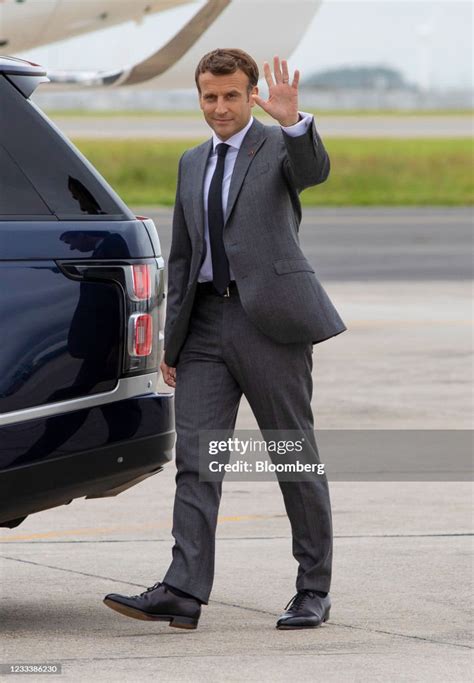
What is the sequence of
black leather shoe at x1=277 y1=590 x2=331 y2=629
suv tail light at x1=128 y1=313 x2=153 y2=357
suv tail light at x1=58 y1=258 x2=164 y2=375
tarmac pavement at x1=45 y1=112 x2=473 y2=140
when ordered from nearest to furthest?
suv tail light at x1=58 y1=258 x2=164 y2=375 < suv tail light at x1=128 y1=313 x2=153 y2=357 < black leather shoe at x1=277 y1=590 x2=331 y2=629 < tarmac pavement at x1=45 y1=112 x2=473 y2=140

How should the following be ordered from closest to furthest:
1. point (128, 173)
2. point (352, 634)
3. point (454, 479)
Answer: point (352, 634) < point (454, 479) < point (128, 173)

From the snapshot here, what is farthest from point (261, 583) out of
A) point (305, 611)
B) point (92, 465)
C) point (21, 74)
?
point (21, 74)

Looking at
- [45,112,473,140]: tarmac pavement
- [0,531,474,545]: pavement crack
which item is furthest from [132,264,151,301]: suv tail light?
[45,112,473,140]: tarmac pavement

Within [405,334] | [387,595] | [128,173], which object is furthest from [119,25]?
[128,173]

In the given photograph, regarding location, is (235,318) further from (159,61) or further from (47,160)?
(159,61)

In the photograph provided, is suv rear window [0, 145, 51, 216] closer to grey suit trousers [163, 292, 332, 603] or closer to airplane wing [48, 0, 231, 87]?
grey suit trousers [163, 292, 332, 603]

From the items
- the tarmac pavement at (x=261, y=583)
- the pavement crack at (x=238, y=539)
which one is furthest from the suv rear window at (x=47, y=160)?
the pavement crack at (x=238, y=539)

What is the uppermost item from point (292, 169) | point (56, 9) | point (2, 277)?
point (56, 9)

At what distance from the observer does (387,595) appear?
18.2 ft

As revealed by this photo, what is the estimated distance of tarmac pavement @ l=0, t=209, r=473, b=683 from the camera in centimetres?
461

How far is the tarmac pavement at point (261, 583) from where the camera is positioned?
181 inches

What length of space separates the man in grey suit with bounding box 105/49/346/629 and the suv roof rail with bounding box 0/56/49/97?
0.53m

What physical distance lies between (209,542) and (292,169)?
4.03 ft

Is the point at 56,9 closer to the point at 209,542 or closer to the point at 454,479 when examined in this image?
the point at 454,479
